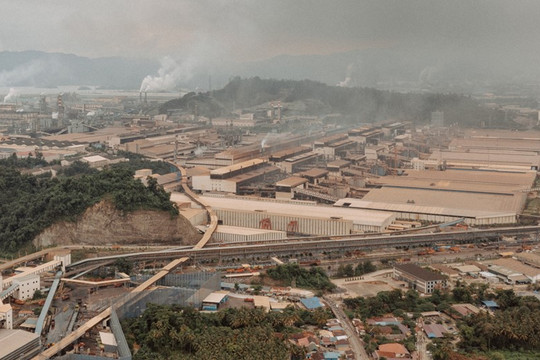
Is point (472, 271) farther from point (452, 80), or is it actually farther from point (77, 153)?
point (452, 80)

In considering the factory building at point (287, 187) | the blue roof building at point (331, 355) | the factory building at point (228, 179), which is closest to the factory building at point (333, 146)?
the factory building at point (228, 179)

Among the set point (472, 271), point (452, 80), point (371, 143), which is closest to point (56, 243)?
point (472, 271)

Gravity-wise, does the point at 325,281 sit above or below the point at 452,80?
below

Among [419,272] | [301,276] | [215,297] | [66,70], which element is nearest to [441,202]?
[419,272]

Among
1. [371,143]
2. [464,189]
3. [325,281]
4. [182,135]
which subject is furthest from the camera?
[182,135]

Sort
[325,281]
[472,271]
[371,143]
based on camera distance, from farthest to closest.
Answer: [371,143], [472,271], [325,281]

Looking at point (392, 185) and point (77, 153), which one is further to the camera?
point (77, 153)

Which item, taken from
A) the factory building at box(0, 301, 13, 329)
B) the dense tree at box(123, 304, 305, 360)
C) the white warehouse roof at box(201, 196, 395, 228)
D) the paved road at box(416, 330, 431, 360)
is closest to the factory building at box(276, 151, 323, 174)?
the white warehouse roof at box(201, 196, 395, 228)

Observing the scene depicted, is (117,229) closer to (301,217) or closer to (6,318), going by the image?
(301,217)
